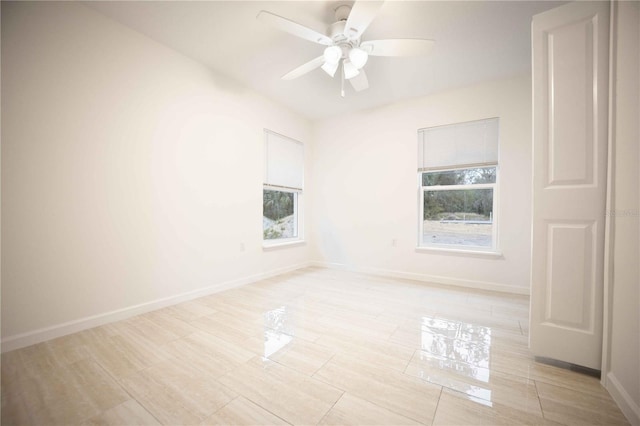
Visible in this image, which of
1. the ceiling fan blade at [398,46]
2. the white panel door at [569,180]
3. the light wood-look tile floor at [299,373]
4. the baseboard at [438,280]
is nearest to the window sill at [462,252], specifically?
the baseboard at [438,280]

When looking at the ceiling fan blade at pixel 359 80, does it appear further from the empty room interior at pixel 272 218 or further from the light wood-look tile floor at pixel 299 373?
the light wood-look tile floor at pixel 299 373

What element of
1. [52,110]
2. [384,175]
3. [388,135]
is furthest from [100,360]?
[388,135]

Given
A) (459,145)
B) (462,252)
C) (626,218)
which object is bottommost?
(462,252)

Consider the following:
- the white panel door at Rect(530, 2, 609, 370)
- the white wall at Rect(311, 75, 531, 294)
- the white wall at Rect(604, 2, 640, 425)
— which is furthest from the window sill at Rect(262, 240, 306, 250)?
the white wall at Rect(604, 2, 640, 425)

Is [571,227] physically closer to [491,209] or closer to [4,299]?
[491,209]

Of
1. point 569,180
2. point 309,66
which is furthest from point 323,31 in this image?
point 569,180

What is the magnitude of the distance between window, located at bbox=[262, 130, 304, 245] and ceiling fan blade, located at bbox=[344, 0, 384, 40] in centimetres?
224

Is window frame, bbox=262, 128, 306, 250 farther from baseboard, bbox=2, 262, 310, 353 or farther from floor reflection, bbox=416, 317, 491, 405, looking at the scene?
floor reflection, bbox=416, 317, 491, 405

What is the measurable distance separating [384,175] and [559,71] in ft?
8.59

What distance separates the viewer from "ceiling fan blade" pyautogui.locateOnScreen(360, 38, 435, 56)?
2078 mm

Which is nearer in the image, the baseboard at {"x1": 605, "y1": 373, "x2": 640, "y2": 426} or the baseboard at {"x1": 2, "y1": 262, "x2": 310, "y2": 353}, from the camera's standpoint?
the baseboard at {"x1": 605, "y1": 373, "x2": 640, "y2": 426}

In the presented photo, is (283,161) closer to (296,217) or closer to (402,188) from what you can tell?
(296,217)

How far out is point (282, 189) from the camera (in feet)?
14.1

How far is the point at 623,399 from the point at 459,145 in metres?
3.08
